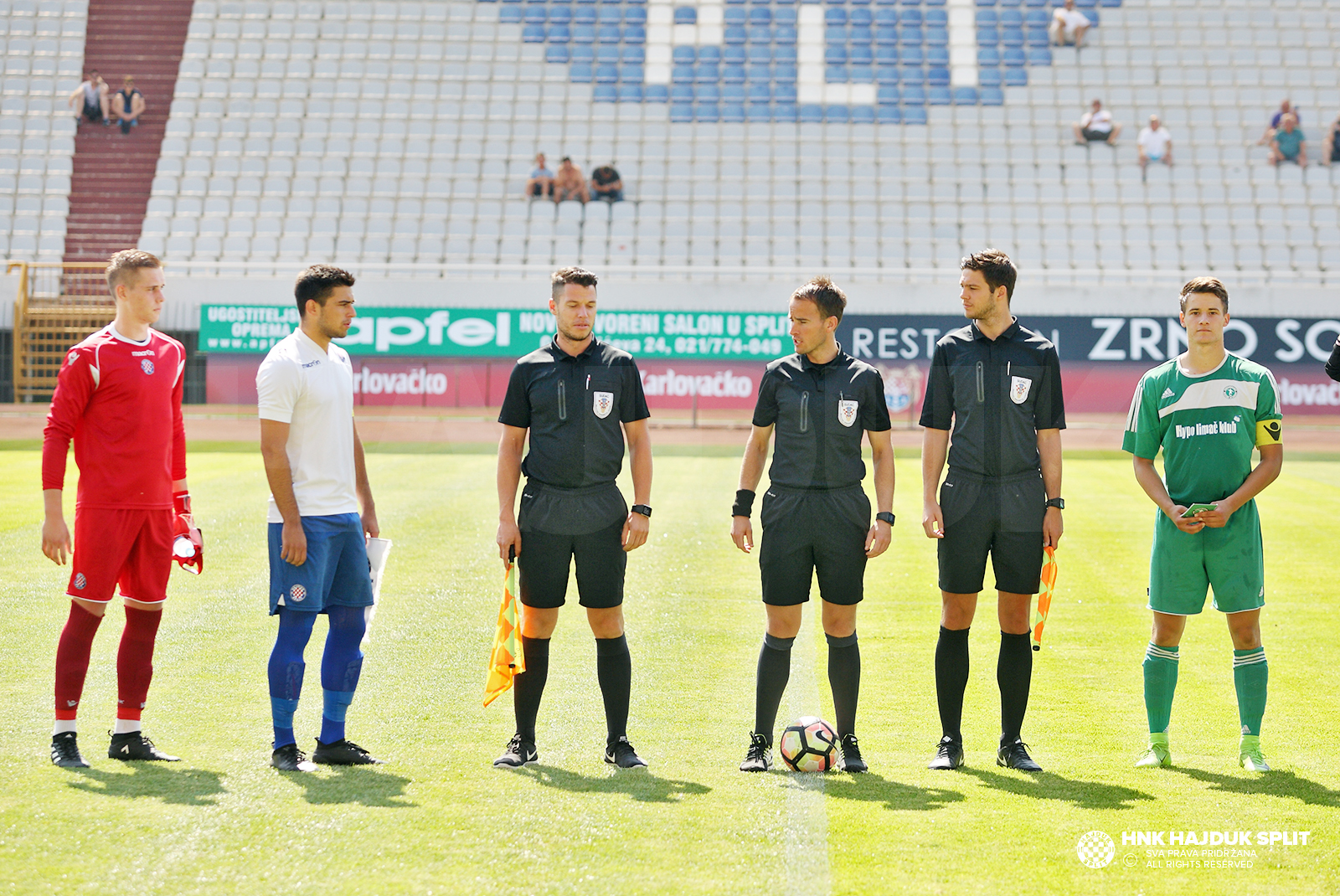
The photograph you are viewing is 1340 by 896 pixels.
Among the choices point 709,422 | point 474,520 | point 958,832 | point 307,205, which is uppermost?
point 307,205

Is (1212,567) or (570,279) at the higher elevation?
(570,279)

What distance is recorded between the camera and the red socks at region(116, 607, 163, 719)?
5.03m

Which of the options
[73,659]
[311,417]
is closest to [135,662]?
[73,659]

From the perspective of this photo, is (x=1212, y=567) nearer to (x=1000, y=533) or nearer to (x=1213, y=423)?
(x=1213, y=423)

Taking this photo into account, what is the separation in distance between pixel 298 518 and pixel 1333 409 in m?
23.2

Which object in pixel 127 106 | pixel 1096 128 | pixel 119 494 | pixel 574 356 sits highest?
pixel 127 106

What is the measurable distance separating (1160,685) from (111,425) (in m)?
4.30

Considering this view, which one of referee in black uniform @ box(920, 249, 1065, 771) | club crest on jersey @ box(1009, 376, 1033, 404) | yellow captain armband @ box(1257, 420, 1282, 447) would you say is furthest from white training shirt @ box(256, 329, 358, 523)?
yellow captain armband @ box(1257, 420, 1282, 447)

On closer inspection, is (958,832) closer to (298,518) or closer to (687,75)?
(298,518)

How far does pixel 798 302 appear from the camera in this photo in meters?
5.06

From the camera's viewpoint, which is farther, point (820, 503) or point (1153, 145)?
point (1153, 145)

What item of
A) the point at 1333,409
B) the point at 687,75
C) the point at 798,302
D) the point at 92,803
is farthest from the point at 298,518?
the point at 687,75

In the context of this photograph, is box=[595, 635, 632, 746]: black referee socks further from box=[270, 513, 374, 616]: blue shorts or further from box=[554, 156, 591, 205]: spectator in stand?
box=[554, 156, 591, 205]: spectator in stand

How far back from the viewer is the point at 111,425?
5.02 meters
